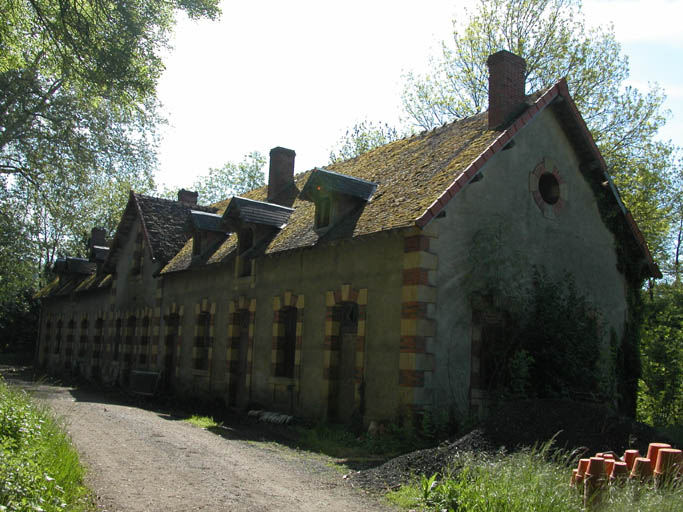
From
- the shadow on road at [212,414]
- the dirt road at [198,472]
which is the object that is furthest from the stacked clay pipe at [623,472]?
the shadow on road at [212,414]

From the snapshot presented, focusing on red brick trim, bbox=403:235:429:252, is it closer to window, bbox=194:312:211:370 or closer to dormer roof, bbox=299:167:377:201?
dormer roof, bbox=299:167:377:201

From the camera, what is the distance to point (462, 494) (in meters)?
6.75

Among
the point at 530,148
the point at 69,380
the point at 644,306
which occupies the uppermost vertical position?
the point at 530,148

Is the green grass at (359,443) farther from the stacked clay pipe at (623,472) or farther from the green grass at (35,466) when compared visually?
the green grass at (35,466)

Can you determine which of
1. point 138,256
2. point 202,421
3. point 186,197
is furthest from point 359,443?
point 186,197

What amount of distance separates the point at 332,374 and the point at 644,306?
8.75m

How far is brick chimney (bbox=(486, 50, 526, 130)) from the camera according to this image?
13992 mm

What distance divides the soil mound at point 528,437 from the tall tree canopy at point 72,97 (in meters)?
8.84

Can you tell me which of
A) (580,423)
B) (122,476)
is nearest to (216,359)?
(122,476)

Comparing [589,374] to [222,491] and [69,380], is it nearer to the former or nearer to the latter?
[222,491]

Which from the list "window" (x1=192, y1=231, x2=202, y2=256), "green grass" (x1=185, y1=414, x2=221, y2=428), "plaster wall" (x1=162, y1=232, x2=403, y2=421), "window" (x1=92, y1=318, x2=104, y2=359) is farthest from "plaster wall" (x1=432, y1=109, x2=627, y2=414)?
"window" (x1=92, y1=318, x2=104, y2=359)

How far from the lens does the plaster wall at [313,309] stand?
40.3 ft

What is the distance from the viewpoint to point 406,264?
11984 mm

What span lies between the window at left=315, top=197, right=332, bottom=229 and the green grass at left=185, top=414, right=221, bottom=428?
5191 millimetres
